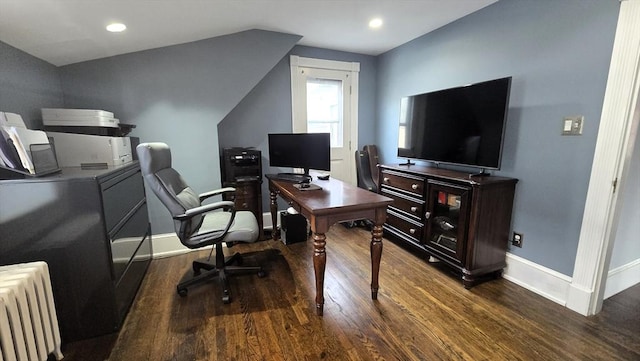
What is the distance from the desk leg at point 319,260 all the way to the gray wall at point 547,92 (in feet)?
5.61

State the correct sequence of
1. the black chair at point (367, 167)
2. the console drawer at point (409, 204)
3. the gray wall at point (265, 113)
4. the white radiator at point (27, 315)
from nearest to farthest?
the white radiator at point (27, 315)
the console drawer at point (409, 204)
the gray wall at point (265, 113)
the black chair at point (367, 167)

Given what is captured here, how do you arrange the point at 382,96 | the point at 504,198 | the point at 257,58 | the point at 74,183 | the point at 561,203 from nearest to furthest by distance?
1. the point at 74,183
2. the point at 561,203
3. the point at 504,198
4. the point at 257,58
5. the point at 382,96

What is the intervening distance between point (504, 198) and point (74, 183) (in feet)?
9.87

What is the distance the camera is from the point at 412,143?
305cm

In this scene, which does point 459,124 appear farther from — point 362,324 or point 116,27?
point 116,27

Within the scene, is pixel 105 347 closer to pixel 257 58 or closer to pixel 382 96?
pixel 257 58

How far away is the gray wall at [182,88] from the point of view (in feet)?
8.10

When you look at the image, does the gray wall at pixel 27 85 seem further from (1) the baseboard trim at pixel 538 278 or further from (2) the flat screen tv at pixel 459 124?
(1) the baseboard trim at pixel 538 278

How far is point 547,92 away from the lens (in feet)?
6.77

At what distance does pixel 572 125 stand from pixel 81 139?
3.53m

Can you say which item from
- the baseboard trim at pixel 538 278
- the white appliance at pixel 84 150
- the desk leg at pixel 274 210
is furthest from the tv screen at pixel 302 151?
the baseboard trim at pixel 538 278

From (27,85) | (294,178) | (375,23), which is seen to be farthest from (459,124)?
(27,85)

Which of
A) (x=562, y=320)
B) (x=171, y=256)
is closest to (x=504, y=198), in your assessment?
(x=562, y=320)

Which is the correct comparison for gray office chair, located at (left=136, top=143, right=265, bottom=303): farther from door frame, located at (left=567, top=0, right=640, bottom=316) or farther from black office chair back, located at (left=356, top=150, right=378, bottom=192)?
door frame, located at (left=567, top=0, right=640, bottom=316)
